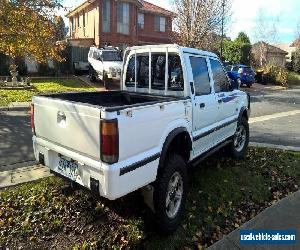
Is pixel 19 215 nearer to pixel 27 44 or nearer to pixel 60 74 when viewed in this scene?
pixel 27 44

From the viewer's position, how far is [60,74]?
26.5m

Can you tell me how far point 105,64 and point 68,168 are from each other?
58.4 ft

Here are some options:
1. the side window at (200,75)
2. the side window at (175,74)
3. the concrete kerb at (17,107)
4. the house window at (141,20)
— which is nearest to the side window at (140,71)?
the side window at (175,74)

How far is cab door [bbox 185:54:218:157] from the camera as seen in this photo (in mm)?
5000

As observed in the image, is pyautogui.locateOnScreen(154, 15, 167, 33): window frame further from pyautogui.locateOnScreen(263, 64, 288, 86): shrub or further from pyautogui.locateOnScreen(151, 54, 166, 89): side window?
pyautogui.locateOnScreen(151, 54, 166, 89): side window

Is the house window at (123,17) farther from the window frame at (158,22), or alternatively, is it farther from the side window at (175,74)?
the side window at (175,74)

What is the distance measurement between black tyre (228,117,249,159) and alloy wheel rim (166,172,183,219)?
2630 millimetres

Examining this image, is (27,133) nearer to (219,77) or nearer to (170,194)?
(219,77)

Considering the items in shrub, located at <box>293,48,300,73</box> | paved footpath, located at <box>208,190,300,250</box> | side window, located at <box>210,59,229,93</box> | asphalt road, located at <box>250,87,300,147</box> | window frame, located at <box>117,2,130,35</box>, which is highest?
window frame, located at <box>117,2,130,35</box>

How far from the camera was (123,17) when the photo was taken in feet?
106

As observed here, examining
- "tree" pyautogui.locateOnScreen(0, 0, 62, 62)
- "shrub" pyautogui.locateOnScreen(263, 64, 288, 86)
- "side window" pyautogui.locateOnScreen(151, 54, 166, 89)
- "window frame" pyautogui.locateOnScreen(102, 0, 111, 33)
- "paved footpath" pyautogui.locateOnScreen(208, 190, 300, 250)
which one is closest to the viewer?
"paved footpath" pyautogui.locateOnScreen(208, 190, 300, 250)

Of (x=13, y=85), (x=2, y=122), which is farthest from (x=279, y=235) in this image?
(x=13, y=85)

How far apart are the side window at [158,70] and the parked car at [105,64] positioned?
15.3 meters

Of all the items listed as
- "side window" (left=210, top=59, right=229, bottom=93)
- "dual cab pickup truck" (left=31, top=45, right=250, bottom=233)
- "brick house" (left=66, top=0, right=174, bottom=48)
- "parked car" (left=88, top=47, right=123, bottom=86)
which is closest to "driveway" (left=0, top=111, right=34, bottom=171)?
"dual cab pickup truck" (left=31, top=45, right=250, bottom=233)
